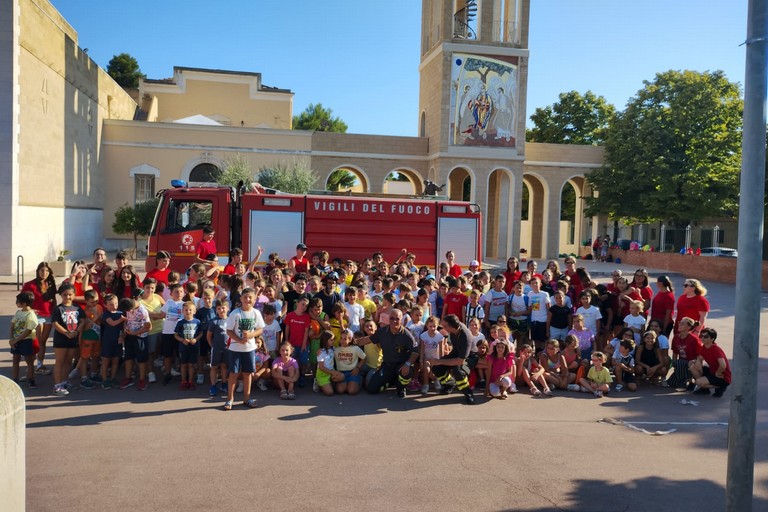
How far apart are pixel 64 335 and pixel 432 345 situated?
500 cm

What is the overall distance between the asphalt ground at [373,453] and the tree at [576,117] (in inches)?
1701

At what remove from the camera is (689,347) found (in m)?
9.48

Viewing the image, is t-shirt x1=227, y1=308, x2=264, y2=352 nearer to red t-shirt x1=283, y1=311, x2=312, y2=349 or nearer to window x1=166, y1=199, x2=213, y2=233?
red t-shirt x1=283, y1=311, x2=312, y2=349

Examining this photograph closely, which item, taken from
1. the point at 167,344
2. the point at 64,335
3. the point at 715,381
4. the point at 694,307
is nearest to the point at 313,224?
the point at 167,344

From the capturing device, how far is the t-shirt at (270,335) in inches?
353

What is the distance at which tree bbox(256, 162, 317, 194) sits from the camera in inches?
1145

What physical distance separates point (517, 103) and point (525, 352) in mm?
25940

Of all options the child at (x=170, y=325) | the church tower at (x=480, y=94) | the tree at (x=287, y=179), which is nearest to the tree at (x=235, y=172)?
the tree at (x=287, y=179)

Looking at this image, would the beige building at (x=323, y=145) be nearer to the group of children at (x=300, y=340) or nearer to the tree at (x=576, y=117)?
the tree at (x=576, y=117)

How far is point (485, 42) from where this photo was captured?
106 ft

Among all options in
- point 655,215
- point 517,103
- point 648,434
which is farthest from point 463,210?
point 655,215

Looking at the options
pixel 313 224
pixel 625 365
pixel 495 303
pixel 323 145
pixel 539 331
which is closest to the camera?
pixel 625 365

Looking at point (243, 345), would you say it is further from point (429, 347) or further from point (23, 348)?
point (23, 348)

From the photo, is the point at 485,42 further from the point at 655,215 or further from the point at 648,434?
the point at 648,434
